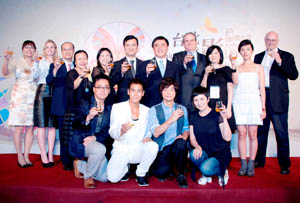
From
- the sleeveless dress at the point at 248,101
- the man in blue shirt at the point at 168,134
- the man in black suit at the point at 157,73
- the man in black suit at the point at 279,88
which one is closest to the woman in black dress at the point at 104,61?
the man in black suit at the point at 157,73

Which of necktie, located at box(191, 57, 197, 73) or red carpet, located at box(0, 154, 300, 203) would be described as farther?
necktie, located at box(191, 57, 197, 73)

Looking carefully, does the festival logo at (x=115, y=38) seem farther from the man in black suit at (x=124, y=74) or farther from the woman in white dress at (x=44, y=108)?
the man in black suit at (x=124, y=74)

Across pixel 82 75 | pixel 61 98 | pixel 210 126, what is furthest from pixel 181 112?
pixel 61 98

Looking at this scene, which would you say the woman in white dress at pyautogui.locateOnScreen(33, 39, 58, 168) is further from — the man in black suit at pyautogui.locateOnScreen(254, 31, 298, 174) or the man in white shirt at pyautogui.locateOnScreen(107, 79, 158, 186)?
the man in black suit at pyautogui.locateOnScreen(254, 31, 298, 174)

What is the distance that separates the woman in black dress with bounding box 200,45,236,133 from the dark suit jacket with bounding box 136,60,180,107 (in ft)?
1.37

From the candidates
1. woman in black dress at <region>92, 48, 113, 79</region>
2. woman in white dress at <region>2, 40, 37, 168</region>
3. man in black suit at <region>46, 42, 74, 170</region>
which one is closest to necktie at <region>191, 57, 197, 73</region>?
woman in black dress at <region>92, 48, 113, 79</region>

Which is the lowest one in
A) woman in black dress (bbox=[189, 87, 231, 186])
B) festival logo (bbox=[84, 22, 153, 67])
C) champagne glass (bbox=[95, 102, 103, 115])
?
woman in black dress (bbox=[189, 87, 231, 186])

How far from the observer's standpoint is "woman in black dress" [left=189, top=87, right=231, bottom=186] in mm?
2383

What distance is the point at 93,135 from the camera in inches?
97.5

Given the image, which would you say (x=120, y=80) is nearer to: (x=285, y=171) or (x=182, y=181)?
(x=182, y=181)

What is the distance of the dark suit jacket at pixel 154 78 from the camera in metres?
2.86

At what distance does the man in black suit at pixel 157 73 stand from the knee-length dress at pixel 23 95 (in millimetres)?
1537

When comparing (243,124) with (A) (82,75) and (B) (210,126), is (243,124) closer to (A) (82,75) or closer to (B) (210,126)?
(B) (210,126)

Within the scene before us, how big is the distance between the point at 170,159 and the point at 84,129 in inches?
38.7
